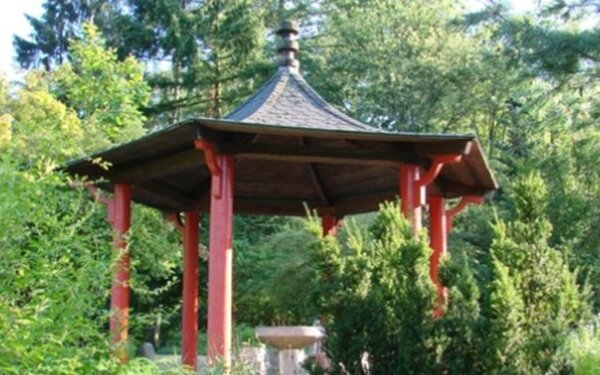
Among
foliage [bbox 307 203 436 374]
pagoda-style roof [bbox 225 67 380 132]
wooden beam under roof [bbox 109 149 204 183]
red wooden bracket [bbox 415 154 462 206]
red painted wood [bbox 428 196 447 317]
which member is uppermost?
pagoda-style roof [bbox 225 67 380 132]

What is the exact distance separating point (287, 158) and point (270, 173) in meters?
2.62

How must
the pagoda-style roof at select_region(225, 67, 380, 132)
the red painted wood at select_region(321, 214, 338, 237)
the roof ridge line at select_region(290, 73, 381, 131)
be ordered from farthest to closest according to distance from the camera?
the red painted wood at select_region(321, 214, 338, 237) → the roof ridge line at select_region(290, 73, 381, 131) → the pagoda-style roof at select_region(225, 67, 380, 132)

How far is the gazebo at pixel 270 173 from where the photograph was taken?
6.17 m

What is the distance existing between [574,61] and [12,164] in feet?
36.6

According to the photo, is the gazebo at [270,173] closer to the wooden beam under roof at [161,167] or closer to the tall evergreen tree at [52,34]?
the wooden beam under roof at [161,167]

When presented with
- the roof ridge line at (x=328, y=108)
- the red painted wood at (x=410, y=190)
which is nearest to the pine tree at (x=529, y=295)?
the red painted wood at (x=410, y=190)

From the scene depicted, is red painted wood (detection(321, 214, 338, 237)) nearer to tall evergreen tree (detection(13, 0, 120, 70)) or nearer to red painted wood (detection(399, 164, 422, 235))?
red painted wood (detection(399, 164, 422, 235))

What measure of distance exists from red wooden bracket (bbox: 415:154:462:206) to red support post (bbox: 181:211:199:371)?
10.5 feet

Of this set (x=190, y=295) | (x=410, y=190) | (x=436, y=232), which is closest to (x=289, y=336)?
(x=190, y=295)

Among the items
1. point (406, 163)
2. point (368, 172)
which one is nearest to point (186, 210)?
point (368, 172)

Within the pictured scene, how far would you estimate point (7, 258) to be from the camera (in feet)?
14.2

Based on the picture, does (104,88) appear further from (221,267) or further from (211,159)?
(221,267)

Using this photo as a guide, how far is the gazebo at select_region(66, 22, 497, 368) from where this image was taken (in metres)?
6.17

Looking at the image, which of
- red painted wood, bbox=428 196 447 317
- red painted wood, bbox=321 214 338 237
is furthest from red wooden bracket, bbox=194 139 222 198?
red painted wood, bbox=321 214 338 237
